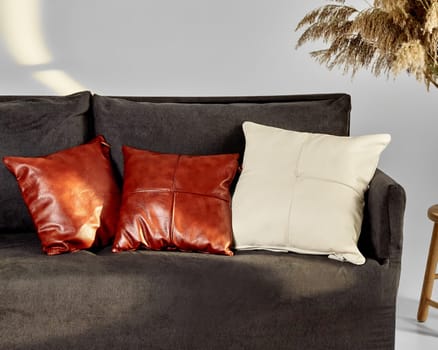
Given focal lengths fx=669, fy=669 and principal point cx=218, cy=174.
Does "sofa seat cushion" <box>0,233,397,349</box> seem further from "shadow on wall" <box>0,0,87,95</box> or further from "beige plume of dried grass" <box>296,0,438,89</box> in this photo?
"shadow on wall" <box>0,0,87,95</box>

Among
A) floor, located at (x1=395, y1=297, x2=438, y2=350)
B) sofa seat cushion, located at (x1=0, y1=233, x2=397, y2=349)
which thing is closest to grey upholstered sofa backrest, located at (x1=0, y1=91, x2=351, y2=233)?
sofa seat cushion, located at (x1=0, y1=233, x2=397, y2=349)

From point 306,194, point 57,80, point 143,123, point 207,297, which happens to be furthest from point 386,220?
point 57,80

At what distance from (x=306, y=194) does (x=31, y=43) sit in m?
1.62

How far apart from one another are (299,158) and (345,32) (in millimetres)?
548

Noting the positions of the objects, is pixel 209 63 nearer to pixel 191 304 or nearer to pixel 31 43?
pixel 31 43

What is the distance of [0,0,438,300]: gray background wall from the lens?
306 centimetres

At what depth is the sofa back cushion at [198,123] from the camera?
245cm

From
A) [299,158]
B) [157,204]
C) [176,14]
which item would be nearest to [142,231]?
[157,204]

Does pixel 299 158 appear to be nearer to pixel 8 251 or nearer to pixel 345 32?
pixel 345 32

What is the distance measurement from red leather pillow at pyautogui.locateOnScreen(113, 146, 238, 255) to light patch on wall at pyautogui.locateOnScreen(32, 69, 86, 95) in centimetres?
94

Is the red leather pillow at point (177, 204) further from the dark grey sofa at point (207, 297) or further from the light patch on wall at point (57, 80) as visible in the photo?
the light patch on wall at point (57, 80)

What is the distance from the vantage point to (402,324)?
2551 millimetres

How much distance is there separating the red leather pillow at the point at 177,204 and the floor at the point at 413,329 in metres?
0.76

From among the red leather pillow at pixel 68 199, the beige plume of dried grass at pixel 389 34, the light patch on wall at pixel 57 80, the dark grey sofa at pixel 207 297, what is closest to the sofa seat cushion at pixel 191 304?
the dark grey sofa at pixel 207 297
